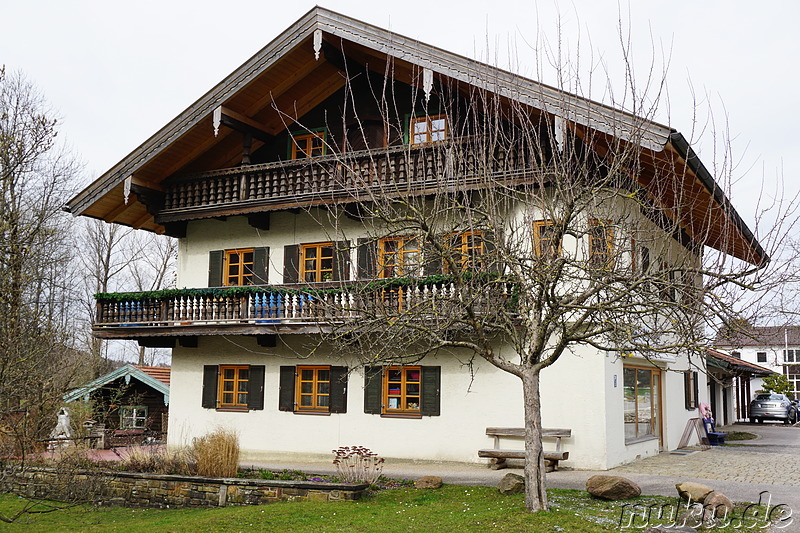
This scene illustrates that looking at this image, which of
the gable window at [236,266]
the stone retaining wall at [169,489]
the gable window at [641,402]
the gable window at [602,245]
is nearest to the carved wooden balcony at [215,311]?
the gable window at [236,266]

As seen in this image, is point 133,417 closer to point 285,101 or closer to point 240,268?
point 240,268

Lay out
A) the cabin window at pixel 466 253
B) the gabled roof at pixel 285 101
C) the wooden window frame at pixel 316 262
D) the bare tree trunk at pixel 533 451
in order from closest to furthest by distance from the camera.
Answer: the bare tree trunk at pixel 533 451 < the cabin window at pixel 466 253 < the gabled roof at pixel 285 101 < the wooden window frame at pixel 316 262

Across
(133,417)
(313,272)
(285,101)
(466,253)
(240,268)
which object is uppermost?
(285,101)

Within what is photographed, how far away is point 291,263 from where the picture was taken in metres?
18.6

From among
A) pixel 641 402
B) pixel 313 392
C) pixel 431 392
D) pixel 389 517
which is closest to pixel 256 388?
pixel 313 392

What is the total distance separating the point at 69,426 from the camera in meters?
20.2

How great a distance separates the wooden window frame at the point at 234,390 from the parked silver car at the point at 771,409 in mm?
28108

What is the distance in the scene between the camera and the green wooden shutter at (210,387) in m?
19.2

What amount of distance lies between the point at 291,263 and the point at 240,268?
1677mm

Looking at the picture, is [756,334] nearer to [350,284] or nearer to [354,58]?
[350,284]

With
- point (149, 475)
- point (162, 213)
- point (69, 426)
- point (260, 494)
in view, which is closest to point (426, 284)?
point (260, 494)

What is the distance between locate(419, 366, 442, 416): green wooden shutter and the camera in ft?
55.0

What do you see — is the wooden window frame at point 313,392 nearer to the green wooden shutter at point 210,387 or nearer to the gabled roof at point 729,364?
the green wooden shutter at point 210,387

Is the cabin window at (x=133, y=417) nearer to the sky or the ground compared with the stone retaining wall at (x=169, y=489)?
nearer to the sky
